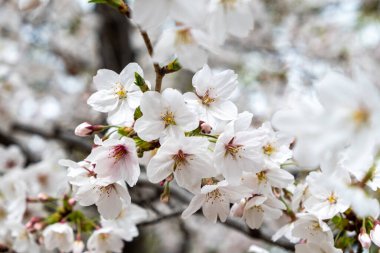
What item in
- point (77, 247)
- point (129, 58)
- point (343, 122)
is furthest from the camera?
point (129, 58)

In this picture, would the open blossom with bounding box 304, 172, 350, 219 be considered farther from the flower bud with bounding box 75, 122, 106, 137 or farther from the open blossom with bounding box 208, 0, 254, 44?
the flower bud with bounding box 75, 122, 106, 137

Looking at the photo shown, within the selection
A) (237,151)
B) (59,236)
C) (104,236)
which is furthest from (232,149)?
(59,236)

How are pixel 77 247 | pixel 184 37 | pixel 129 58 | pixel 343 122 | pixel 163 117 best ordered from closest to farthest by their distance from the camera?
pixel 343 122, pixel 184 37, pixel 163 117, pixel 77 247, pixel 129 58

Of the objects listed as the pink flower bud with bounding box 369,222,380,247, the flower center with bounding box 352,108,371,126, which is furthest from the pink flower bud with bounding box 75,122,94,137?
the pink flower bud with bounding box 369,222,380,247

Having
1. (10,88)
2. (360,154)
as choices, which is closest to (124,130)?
(360,154)

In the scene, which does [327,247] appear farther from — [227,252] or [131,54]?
[227,252]

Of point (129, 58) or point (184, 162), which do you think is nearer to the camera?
point (184, 162)

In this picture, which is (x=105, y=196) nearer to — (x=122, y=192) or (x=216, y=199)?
(x=122, y=192)
